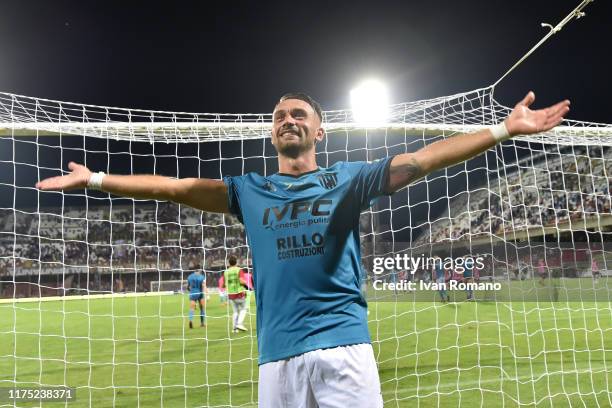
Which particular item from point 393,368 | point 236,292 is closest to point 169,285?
point 236,292

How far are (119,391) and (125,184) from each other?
5019mm

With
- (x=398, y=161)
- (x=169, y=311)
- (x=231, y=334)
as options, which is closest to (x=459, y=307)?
(x=231, y=334)

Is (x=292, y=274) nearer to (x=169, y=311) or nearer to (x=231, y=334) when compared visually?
(x=231, y=334)

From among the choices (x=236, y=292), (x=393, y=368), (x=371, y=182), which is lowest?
(x=393, y=368)

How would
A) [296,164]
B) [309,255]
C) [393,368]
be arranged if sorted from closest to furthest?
[309,255]
[296,164]
[393,368]

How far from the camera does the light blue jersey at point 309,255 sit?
2.08 metres

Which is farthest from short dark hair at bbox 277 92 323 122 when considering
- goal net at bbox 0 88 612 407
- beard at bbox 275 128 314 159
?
goal net at bbox 0 88 612 407

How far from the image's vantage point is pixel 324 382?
6.54ft

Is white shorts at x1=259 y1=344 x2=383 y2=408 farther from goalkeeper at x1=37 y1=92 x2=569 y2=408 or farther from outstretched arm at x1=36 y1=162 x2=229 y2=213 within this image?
outstretched arm at x1=36 y1=162 x2=229 y2=213

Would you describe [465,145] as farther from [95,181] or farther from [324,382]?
[95,181]

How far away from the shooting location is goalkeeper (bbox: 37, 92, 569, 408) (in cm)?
202

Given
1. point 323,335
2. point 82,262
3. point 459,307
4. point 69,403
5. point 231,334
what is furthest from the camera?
point 82,262

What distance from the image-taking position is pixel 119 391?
6562mm

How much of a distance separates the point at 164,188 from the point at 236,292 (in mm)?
9578
